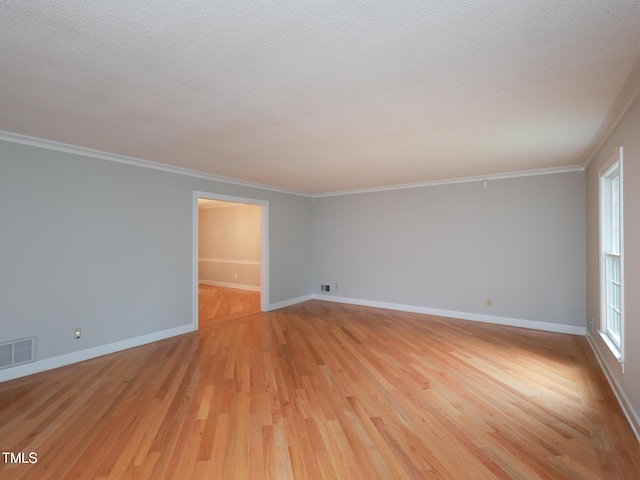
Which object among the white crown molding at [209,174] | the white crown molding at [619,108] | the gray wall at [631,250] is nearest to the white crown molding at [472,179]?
the white crown molding at [209,174]

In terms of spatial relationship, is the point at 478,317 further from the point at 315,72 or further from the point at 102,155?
the point at 102,155

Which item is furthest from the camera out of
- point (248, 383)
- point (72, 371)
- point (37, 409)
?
point (72, 371)

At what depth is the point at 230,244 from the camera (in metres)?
Result: 8.72

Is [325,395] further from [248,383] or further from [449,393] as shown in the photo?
[449,393]

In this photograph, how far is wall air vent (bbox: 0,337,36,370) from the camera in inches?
119

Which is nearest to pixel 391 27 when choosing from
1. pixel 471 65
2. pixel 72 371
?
pixel 471 65

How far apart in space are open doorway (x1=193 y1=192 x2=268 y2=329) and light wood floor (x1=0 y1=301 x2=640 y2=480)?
2974mm

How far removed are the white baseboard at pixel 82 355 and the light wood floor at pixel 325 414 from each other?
12 cm

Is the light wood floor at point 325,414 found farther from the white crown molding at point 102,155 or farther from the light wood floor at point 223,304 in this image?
the white crown molding at point 102,155

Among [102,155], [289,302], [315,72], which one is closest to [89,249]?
[102,155]

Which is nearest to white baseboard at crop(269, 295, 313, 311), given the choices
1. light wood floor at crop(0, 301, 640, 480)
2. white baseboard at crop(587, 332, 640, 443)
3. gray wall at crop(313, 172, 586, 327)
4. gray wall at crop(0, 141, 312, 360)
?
gray wall at crop(313, 172, 586, 327)

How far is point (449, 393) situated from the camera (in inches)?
109

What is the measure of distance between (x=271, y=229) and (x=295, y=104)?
3.83 m

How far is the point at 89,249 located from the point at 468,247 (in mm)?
5323
